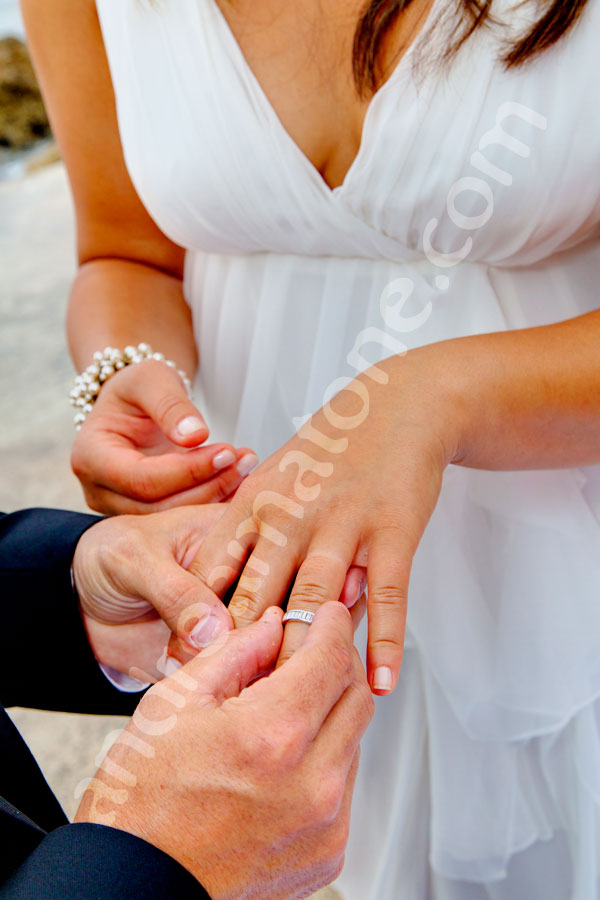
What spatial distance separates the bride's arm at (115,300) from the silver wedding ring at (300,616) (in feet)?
0.94

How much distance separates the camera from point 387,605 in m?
0.72

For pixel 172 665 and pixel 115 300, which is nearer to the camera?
pixel 172 665

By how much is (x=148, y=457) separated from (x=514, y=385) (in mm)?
474

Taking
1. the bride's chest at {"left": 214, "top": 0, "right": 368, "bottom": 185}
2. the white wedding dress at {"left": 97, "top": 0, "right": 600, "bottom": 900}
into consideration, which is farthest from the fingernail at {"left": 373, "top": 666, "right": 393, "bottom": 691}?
the bride's chest at {"left": 214, "top": 0, "right": 368, "bottom": 185}

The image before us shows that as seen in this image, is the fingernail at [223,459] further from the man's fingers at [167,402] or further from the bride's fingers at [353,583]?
the bride's fingers at [353,583]

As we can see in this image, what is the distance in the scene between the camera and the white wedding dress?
86 centimetres

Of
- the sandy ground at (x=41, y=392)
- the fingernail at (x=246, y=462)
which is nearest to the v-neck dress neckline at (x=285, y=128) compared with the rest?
the fingernail at (x=246, y=462)

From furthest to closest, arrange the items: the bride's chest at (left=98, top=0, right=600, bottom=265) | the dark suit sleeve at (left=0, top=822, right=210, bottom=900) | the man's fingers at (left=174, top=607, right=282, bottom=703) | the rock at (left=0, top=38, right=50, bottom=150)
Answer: the rock at (left=0, top=38, right=50, bottom=150)
the bride's chest at (left=98, top=0, right=600, bottom=265)
the man's fingers at (left=174, top=607, right=282, bottom=703)
the dark suit sleeve at (left=0, top=822, right=210, bottom=900)

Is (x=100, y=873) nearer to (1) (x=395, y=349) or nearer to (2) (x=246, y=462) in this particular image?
(2) (x=246, y=462)

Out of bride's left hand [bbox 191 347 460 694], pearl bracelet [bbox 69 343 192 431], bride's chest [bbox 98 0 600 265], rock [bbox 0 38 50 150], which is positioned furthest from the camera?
rock [bbox 0 38 50 150]

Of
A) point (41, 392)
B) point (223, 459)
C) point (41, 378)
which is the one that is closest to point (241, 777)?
point (223, 459)

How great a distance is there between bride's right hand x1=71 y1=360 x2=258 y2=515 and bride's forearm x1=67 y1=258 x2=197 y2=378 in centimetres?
12

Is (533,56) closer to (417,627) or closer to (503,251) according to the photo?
(503,251)

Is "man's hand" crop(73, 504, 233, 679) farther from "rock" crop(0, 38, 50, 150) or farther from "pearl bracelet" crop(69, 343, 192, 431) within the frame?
"rock" crop(0, 38, 50, 150)
